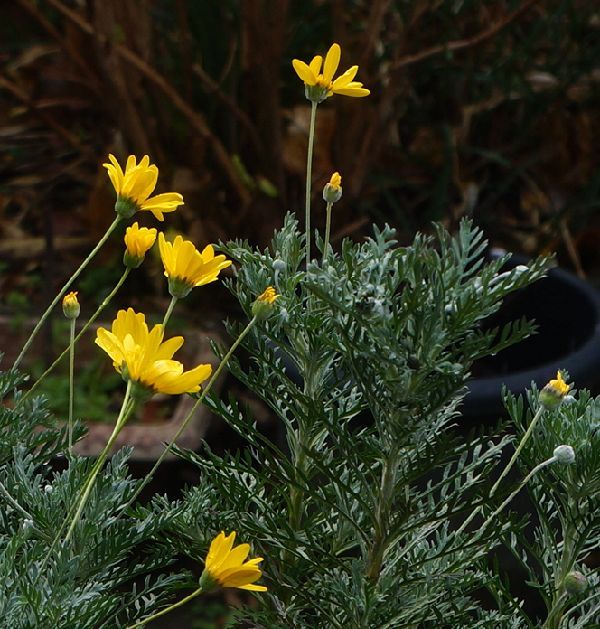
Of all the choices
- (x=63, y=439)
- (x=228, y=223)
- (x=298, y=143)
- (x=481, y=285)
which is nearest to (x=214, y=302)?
(x=228, y=223)

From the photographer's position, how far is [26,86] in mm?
2885

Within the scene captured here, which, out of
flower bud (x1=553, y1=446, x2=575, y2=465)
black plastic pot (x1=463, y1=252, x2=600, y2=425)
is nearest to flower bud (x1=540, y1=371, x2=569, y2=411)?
flower bud (x1=553, y1=446, x2=575, y2=465)

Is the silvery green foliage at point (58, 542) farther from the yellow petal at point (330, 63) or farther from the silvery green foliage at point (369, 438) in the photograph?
the yellow petal at point (330, 63)

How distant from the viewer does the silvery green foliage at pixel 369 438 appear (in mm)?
662

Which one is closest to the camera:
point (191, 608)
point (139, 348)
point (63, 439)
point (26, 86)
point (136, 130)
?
point (139, 348)

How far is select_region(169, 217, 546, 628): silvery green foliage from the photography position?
0.66m

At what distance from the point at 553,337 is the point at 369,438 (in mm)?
1353

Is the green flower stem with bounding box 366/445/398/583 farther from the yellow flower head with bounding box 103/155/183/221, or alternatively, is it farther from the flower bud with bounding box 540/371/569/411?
the yellow flower head with bounding box 103/155/183/221

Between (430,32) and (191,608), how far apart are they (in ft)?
4.26

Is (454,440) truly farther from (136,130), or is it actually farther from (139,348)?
(136,130)

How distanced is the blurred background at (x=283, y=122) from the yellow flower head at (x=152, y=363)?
1492mm

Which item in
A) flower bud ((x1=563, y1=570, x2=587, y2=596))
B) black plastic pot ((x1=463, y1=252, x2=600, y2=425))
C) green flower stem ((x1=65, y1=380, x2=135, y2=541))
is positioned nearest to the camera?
green flower stem ((x1=65, y1=380, x2=135, y2=541))

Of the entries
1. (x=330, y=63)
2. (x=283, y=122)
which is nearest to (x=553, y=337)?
(x=283, y=122)

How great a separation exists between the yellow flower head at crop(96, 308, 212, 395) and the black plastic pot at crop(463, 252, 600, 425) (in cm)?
93
